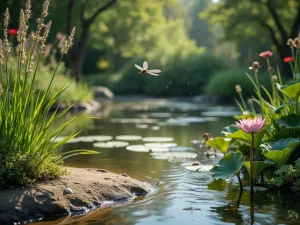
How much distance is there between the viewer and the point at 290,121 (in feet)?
19.1

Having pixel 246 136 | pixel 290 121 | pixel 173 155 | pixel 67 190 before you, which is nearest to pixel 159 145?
pixel 173 155

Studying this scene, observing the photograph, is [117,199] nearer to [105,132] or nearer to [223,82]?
[105,132]

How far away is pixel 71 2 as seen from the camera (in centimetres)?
2016

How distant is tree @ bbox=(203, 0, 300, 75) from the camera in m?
23.9

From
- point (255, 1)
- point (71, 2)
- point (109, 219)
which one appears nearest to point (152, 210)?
point (109, 219)

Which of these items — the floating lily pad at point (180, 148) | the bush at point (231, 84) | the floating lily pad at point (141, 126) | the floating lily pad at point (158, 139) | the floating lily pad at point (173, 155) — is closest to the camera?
the floating lily pad at point (173, 155)

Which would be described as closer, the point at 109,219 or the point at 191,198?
the point at 109,219

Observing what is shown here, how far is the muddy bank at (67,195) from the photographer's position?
423 centimetres

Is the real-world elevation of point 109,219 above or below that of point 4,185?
below

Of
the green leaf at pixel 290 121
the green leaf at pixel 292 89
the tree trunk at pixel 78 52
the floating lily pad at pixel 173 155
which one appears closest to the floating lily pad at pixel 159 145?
the floating lily pad at pixel 173 155

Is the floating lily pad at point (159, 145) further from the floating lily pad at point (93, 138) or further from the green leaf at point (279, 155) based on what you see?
the green leaf at point (279, 155)

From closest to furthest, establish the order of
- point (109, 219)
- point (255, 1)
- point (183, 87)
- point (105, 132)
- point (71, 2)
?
1. point (109, 219)
2. point (105, 132)
3. point (71, 2)
4. point (255, 1)
5. point (183, 87)

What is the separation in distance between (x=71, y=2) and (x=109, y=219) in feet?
55.8

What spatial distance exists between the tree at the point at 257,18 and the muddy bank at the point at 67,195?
1907 centimetres
